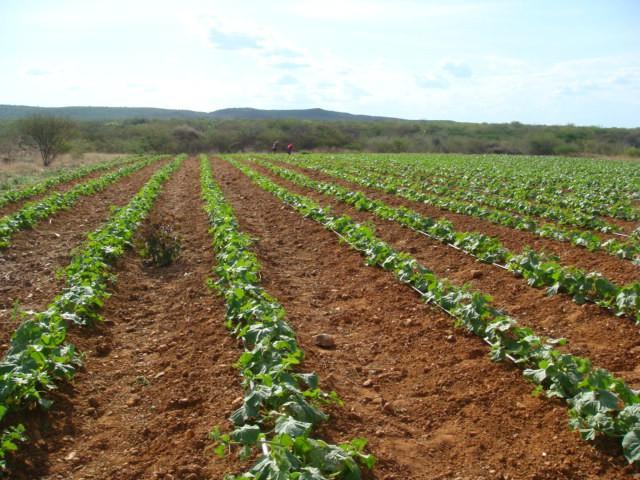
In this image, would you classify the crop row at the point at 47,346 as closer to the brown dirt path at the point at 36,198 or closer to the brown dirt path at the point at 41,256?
the brown dirt path at the point at 41,256

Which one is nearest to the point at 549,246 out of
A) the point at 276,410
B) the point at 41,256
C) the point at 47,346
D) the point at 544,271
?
the point at 544,271

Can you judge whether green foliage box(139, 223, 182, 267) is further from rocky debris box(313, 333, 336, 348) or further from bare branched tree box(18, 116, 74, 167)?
bare branched tree box(18, 116, 74, 167)

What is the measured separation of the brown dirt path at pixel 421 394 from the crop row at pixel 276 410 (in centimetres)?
36

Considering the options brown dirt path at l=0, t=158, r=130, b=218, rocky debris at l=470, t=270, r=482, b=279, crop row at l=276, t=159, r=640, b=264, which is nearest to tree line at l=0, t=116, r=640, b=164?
brown dirt path at l=0, t=158, r=130, b=218

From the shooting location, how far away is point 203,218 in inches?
543

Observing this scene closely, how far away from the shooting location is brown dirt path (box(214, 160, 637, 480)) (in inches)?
144

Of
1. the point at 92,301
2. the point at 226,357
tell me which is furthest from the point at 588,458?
the point at 92,301

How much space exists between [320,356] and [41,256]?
6978 millimetres

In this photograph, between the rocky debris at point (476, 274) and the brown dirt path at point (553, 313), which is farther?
the rocky debris at point (476, 274)

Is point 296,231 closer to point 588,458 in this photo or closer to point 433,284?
point 433,284

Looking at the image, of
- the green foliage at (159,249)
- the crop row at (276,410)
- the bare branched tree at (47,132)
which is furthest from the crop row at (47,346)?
the bare branched tree at (47,132)

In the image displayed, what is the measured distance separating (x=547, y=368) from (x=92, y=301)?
17.4 feet

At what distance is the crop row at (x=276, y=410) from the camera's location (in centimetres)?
304

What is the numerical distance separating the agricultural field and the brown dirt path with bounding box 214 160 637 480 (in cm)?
2
